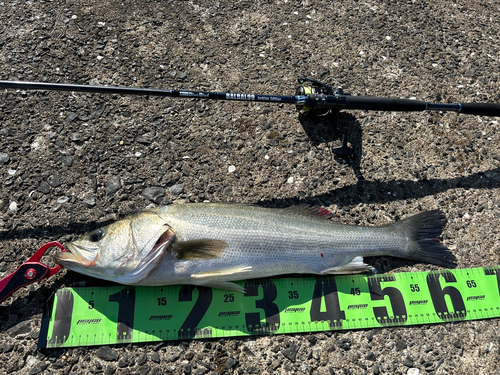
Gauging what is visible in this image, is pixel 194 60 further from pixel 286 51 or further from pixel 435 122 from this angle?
pixel 435 122

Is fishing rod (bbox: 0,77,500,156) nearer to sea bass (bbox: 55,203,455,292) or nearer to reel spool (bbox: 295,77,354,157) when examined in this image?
reel spool (bbox: 295,77,354,157)

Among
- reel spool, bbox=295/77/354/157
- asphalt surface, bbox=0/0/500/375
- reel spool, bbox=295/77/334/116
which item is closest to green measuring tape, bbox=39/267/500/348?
asphalt surface, bbox=0/0/500/375

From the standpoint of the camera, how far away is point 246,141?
11.4 ft

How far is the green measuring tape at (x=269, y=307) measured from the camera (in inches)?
102

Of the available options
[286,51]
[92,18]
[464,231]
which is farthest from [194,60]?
[464,231]

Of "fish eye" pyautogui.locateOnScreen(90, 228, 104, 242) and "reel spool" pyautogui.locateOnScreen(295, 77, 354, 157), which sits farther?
"reel spool" pyautogui.locateOnScreen(295, 77, 354, 157)

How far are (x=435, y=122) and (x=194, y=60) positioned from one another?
3.19m

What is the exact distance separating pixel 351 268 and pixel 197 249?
146 cm

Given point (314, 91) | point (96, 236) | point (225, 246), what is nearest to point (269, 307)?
point (225, 246)

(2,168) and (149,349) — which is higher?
(2,168)

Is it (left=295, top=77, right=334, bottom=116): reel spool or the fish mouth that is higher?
(left=295, top=77, right=334, bottom=116): reel spool

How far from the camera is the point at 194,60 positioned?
3898 mm

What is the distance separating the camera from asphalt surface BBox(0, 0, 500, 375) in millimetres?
2684

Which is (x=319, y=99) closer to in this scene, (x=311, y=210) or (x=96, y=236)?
(x=311, y=210)
